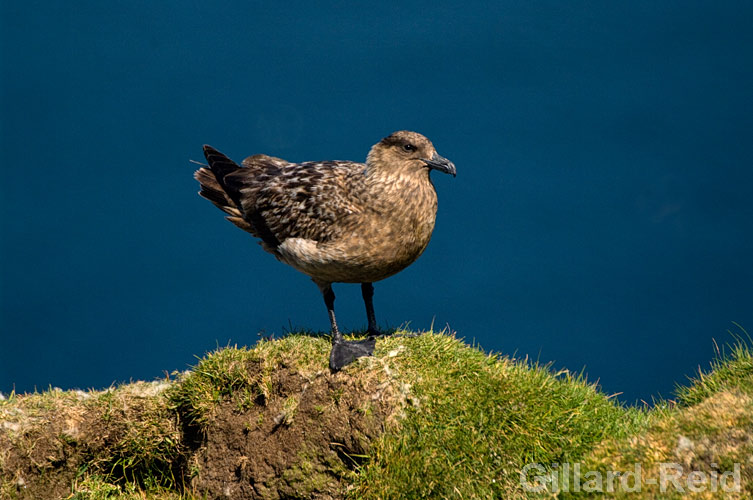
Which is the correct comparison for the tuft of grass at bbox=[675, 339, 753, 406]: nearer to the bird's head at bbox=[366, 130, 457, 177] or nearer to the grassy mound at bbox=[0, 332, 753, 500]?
the grassy mound at bbox=[0, 332, 753, 500]

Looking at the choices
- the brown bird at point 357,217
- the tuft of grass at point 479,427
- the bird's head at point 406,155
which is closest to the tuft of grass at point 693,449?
the tuft of grass at point 479,427

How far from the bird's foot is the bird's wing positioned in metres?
1.03

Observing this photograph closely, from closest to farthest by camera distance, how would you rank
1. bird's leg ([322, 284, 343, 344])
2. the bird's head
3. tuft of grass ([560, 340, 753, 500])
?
tuft of grass ([560, 340, 753, 500])
the bird's head
bird's leg ([322, 284, 343, 344])

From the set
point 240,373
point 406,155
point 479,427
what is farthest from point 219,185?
point 479,427

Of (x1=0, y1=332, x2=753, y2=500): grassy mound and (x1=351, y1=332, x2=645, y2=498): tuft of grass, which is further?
(x1=351, y1=332, x2=645, y2=498): tuft of grass

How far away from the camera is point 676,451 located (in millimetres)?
5734

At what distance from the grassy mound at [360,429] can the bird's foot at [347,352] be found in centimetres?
9

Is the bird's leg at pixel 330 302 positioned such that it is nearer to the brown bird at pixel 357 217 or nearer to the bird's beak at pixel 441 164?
the brown bird at pixel 357 217

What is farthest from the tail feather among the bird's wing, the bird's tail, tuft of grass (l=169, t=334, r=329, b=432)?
tuft of grass (l=169, t=334, r=329, b=432)

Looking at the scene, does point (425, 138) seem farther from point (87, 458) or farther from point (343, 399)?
point (87, 458)

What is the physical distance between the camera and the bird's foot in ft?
23.1

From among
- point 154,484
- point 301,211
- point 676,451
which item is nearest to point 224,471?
point 154,484

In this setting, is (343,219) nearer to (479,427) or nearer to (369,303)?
(369,303)

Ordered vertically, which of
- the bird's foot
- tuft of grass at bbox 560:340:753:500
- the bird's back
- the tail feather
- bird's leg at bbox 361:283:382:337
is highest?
the tail feather
